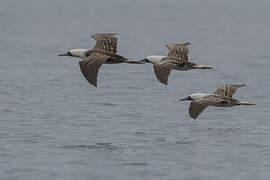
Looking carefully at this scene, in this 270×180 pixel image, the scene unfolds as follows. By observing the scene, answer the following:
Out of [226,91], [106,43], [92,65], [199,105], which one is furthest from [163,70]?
[226,91]

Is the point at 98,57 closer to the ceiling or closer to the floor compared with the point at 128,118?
closer to the ceiling

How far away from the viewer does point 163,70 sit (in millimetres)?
30469

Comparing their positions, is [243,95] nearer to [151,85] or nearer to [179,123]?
[151,85]

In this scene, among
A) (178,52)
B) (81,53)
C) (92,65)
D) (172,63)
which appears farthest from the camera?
(178,52)

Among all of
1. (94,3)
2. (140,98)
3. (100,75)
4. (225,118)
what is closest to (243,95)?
(140,98)

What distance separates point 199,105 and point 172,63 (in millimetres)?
1572

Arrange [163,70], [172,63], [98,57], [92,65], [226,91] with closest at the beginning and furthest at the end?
[92,65] → [163,70] → [98,57] → [172,63] → [226,91]

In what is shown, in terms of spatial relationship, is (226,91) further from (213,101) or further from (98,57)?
(98,57)

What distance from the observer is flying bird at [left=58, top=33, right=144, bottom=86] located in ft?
97.4

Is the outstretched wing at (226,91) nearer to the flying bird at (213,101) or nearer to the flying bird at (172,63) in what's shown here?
the flying bird at (213,101)

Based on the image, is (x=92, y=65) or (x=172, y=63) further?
(x=172, y=63)

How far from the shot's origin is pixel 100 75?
57812 mm

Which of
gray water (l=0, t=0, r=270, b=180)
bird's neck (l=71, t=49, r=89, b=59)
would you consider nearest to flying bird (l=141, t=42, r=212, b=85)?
bird's neck (l=71, t=49, r=89, b=59)

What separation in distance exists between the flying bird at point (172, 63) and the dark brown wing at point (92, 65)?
1564 millimetres
